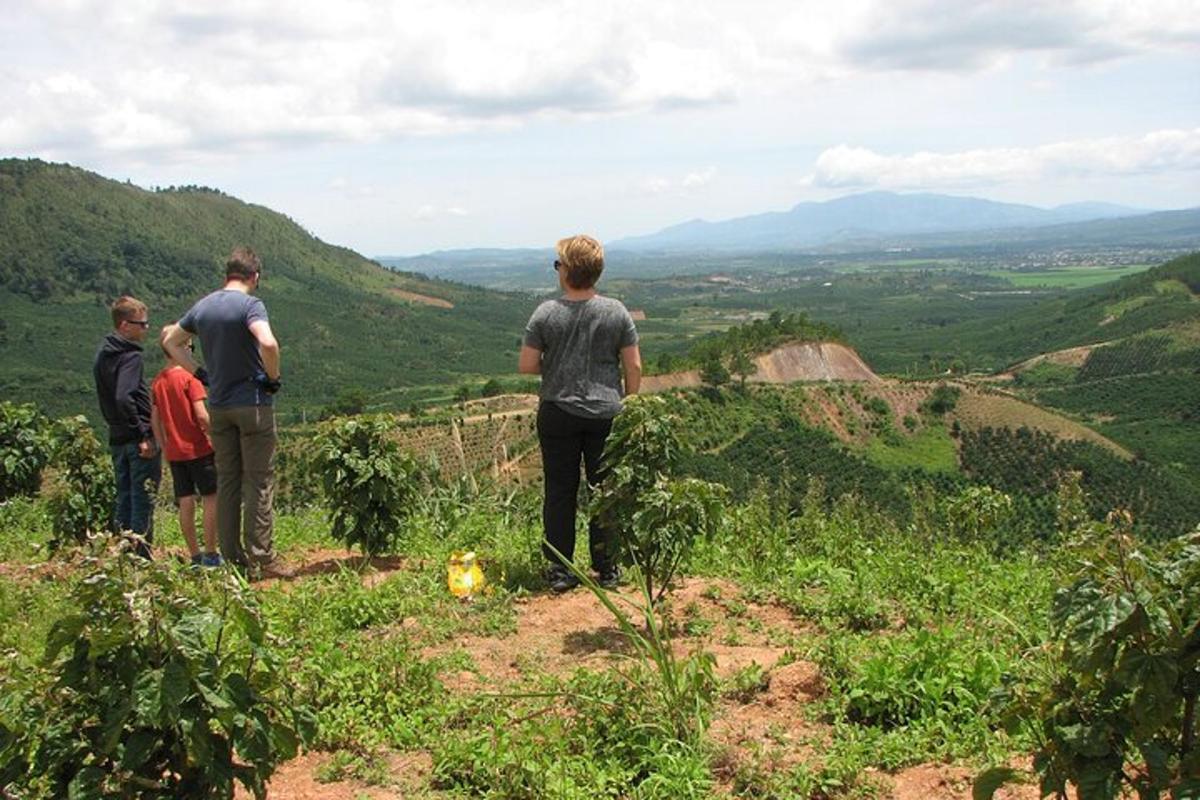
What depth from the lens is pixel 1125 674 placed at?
194 centimetres

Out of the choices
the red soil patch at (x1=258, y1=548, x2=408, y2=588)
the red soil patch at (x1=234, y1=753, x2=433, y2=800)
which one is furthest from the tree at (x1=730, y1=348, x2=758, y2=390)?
the red soil patch at (x1=234, y1=753, x2=433, y2=800)

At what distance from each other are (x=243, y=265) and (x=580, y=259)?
1967 mm

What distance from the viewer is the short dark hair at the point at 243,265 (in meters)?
5.08

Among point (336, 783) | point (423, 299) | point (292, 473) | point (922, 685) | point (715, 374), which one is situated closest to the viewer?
point (336, 783)

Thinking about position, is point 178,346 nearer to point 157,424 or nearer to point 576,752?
point 157,424

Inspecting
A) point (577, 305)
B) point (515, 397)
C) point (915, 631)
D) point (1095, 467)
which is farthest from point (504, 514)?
point (515, 397)

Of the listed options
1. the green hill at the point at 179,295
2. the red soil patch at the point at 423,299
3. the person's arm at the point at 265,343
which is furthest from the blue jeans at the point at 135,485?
the red soil patch at the point at 423,299

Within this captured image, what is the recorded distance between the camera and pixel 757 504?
20.6ft

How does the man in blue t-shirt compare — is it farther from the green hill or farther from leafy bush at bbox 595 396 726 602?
the green hill

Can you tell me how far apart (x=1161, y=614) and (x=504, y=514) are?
528 centimetres

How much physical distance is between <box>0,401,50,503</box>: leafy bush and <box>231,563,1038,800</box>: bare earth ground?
505 cm

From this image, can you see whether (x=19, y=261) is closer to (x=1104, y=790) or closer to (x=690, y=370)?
(x=690, y=370)

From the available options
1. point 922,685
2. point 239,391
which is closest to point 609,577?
point 922,685

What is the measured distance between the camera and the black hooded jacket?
5.61 meters
